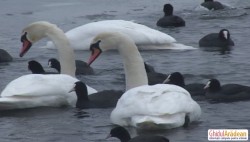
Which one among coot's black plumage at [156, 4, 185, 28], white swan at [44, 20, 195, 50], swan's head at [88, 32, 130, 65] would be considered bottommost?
coot's black plumage at [156, 4, 185, 28]

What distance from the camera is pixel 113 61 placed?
17484 millimetres

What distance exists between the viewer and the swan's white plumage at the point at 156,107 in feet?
37.0

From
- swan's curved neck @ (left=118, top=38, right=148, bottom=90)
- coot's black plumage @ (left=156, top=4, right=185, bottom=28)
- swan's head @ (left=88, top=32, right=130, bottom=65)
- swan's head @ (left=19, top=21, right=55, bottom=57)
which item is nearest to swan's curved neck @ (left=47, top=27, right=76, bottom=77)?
swan's head @ (left=19, top=21, right=55, bottom=57)

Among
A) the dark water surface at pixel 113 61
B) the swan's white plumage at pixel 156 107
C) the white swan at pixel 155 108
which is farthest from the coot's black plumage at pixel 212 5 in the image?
the swan's white plumage at pixel 156 107

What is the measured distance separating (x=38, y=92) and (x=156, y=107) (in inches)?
88.9

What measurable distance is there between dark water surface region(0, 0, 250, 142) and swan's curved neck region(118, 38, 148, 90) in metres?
0.46

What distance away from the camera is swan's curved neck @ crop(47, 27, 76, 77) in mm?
14516

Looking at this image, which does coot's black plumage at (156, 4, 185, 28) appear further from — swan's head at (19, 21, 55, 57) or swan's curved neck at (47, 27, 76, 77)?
swan's curved neck at (47, 27, 76, 77)

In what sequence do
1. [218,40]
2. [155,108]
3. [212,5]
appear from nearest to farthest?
[155,108] < [218,40] < [212,5]

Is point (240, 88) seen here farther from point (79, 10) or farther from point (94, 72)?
point (79, 10)

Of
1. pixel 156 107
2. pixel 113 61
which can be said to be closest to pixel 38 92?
pixel 156 107

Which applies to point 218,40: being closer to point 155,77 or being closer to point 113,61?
point 113,61

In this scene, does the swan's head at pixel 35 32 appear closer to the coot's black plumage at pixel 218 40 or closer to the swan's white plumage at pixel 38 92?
the swan's white plumage at pixel 38 92

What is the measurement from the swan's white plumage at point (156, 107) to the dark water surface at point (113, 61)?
161 millimetres
